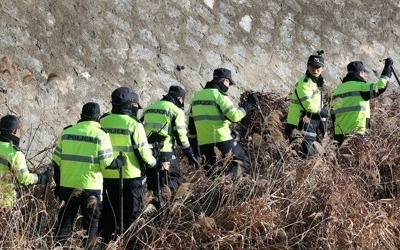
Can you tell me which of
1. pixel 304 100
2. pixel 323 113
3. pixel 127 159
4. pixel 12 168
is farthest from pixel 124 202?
pixel 323 113

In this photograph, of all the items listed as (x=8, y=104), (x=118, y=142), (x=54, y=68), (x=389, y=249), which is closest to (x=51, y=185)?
(x=118, y=142)

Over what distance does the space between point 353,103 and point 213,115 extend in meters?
1.98

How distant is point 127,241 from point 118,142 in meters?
1.05

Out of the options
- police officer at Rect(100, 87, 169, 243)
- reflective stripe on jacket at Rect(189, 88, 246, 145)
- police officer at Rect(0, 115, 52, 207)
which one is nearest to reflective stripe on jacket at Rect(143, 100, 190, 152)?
reflective stripe on jacket at Rect(189, 88, 246, 145)

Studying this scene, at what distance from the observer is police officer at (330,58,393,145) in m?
9.55

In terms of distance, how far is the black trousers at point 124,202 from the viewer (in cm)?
734

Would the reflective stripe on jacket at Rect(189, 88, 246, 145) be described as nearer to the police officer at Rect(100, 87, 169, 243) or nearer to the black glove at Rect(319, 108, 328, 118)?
the black glove at Rect(319, 108, 328, 118)

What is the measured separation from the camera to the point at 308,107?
9484mm

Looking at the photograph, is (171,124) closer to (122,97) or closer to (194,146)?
(194,146)

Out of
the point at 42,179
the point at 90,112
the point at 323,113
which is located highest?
the point at 90,112

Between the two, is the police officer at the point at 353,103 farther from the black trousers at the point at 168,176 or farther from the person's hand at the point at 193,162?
the black trousers at the point at 168,176

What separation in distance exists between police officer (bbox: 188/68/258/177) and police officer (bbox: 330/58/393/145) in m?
1.32

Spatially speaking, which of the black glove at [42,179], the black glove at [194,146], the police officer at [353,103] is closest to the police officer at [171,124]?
the black glove at [194,146]

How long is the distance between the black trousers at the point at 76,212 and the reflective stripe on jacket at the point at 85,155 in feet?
0.26
